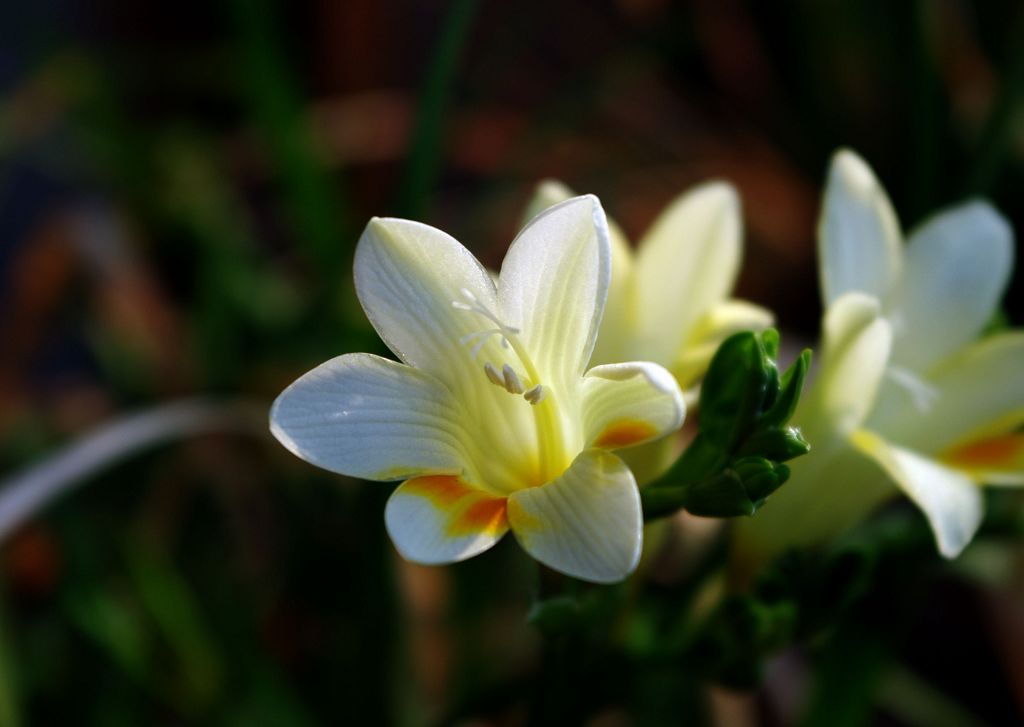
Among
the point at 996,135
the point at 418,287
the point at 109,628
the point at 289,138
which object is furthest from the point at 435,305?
the point at 289,138

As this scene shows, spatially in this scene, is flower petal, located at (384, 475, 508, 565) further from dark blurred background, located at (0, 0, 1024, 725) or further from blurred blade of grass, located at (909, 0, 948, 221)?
blurred blade of grass, located at (909, 0, 948, 221)

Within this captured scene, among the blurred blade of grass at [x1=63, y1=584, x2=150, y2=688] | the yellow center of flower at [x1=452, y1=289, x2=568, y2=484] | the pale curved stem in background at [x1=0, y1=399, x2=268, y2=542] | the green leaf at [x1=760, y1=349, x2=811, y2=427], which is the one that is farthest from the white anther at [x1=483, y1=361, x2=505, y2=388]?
the blurred blade of grass at [x1=63, y1=584, x2=150, y2=688]

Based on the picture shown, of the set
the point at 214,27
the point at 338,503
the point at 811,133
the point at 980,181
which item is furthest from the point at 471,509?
the point at 214,27

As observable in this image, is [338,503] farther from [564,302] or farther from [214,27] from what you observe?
[214,27]

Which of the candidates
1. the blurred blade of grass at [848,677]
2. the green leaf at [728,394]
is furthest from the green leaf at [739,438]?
the blurred blade of grass at [848,677]

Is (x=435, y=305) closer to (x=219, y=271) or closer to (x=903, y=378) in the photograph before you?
(x=903, y=378)

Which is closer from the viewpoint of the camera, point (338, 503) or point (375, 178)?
point (338, 503)

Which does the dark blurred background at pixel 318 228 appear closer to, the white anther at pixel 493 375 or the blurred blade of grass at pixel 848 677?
the blurred blade of grass at pixel 848 677
